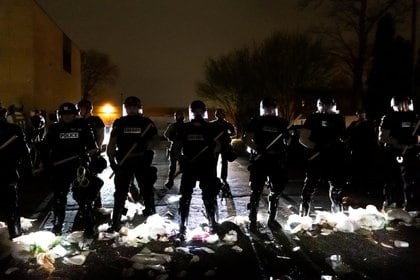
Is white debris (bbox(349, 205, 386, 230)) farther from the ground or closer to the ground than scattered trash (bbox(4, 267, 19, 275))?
farther from the ground

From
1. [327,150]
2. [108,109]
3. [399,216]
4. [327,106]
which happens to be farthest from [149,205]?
[108,109]

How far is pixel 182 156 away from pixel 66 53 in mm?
48599

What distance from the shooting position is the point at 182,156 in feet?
25.5

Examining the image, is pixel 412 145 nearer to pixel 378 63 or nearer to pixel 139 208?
pixel 139 208

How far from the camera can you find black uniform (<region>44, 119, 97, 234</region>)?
7457 millimetres

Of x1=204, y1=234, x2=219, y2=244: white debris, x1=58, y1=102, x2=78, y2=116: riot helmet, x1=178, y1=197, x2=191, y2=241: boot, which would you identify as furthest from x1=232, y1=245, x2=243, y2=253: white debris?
x1=58, y1=102, x2=78, y2=116: riot helmet

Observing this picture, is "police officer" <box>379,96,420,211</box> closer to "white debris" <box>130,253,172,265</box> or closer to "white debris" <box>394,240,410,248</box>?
"white debris" <box>394,240,410,248</box>

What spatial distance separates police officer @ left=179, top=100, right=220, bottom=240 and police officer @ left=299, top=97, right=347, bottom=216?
166 cm

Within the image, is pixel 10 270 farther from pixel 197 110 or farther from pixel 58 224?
pixel 197 110

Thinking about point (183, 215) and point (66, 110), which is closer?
point (66, 110)

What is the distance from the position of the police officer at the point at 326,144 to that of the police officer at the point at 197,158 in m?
1.66

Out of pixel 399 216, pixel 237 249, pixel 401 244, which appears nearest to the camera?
pixel 237 249


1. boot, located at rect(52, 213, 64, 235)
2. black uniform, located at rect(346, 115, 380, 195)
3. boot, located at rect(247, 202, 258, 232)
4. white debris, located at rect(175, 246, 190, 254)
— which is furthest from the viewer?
black uniform, located at rect(346, 115, 380, 195)

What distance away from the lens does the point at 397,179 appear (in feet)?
31.1
